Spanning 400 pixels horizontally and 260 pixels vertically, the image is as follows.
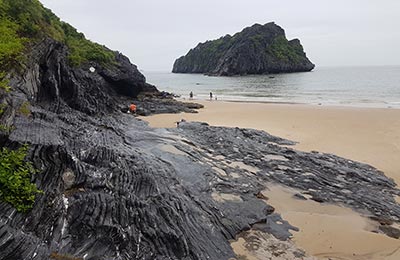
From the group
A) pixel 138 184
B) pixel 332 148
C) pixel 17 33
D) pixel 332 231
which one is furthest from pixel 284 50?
pixel 138 184

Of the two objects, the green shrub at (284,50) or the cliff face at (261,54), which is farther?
the green shrub at (284,50)

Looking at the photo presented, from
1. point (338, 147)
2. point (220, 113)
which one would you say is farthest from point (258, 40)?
point (338, 147)

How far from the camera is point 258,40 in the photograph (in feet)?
431

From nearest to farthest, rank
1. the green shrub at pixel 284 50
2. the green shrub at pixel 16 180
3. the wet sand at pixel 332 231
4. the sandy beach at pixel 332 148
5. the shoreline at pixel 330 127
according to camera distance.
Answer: the green shrub at pixel 16 180
the wet sand at pixel 332 231
the sandy beach at pixel 332 148
the shoreline at pixel 330 127
the green shrub at pixel 284 50

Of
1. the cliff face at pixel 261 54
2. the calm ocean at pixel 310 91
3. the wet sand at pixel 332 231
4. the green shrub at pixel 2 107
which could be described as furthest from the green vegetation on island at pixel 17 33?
the cliff face at pixel 261 54

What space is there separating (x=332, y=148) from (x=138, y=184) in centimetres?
1368

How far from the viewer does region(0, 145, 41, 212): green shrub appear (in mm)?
5559

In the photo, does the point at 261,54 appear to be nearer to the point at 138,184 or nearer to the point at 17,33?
the point at 17,33

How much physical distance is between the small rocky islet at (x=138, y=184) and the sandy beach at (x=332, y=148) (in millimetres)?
571

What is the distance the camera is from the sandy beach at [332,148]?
8.44 metres

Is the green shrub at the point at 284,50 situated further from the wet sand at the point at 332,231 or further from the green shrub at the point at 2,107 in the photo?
the green shrub at the point at 2,107

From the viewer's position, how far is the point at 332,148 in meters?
18.5

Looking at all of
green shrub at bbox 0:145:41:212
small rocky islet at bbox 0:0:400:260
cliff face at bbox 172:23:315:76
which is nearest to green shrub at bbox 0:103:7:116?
small rocky islet at bbox 0:0:400:260

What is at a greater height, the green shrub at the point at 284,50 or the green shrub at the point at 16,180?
the green shrub at the point at 284,50
